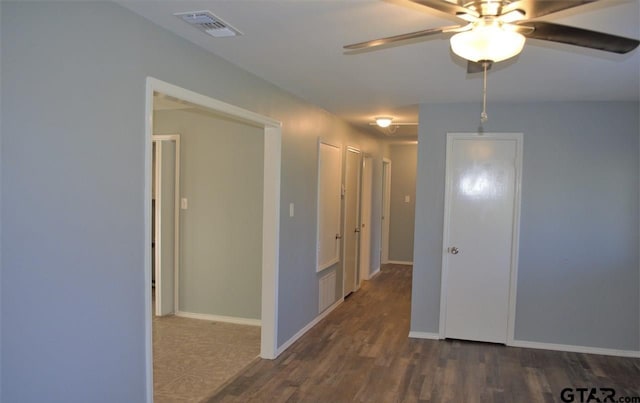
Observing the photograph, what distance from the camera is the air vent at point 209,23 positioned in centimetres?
222

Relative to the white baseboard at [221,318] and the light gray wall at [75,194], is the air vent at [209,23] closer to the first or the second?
the light gray wall at [75,194]

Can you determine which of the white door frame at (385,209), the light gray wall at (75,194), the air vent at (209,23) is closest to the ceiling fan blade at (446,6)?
the air vent at (209,23)

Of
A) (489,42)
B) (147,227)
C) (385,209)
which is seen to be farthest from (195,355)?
(385,209)

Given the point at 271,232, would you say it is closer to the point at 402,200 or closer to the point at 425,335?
the point at 425,335

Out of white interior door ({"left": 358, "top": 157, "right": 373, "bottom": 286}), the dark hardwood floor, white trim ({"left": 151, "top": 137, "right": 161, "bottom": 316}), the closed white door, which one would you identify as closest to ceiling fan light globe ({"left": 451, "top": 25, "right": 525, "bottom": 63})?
the dark hardwood floor

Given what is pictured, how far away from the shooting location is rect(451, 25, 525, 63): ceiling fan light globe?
1.64 meters

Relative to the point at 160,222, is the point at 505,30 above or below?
above

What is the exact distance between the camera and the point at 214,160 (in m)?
4.86

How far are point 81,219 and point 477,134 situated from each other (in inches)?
143

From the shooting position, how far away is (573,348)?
4.26m

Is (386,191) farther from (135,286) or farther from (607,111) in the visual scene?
(135,286)

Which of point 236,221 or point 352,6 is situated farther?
point 236,221

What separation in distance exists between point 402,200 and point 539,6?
7.36 m

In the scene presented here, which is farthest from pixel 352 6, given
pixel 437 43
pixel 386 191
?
pixel 386 191
